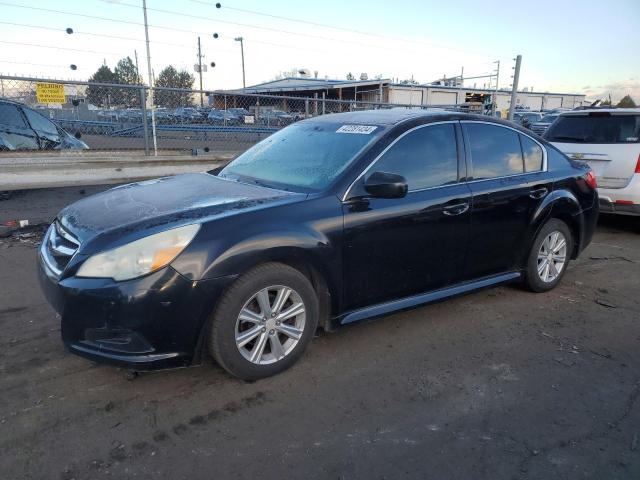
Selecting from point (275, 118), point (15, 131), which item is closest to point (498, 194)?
point (15, 131)

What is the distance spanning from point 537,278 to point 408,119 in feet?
6.93

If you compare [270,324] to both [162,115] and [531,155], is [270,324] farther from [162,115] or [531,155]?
[162,115]

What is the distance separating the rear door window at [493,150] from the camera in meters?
4.27

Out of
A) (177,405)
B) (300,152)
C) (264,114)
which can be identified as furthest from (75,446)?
(264,114)

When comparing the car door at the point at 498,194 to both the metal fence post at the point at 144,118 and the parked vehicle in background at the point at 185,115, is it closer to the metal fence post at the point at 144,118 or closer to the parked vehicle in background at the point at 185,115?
the metal fence post at the point at 144,118

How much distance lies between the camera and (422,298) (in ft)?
13.0

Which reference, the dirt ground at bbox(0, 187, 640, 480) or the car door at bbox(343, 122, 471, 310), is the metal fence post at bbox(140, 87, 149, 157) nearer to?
the dirt ground at bbox(0, 187, 640, 480)

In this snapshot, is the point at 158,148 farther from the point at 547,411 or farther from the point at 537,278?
the point at 547,411

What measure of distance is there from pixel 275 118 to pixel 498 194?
820 cm

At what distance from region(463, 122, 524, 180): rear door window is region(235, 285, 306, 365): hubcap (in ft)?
6.45

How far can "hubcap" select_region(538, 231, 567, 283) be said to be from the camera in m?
4.89

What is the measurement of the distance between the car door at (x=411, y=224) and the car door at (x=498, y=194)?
0.47 ft

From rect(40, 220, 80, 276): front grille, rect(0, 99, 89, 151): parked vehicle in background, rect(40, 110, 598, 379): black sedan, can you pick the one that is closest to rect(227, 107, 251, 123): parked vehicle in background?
rect(0, 99, 89, 151): parked vehicle in background

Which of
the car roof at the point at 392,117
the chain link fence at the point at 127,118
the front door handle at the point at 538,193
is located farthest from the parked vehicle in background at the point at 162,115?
the front door handle at the point at 538,193
